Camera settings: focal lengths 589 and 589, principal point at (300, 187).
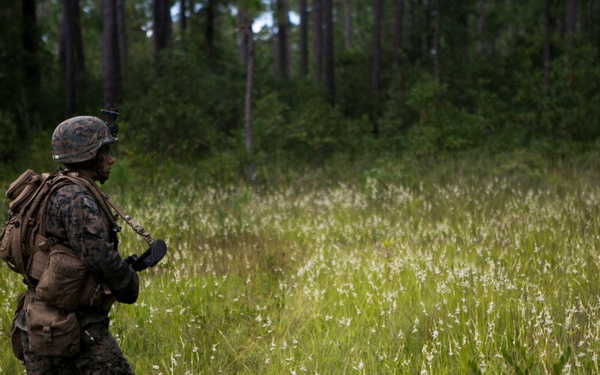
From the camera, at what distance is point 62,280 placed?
3010 mm

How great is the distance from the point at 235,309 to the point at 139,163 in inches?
335

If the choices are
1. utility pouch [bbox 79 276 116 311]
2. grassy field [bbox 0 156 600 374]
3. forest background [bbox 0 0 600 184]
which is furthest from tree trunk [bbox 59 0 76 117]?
utility pouch [bbox 79 276 116 311]

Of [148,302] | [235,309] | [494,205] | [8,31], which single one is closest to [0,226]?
[148,302]

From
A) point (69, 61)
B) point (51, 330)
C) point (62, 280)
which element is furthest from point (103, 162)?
point (69, 61)

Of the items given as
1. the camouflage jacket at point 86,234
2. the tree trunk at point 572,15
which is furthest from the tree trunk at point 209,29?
the camouflage jacket at point 86,234

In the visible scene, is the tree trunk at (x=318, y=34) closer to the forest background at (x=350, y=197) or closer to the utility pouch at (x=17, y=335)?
the forest background at (x=350, y=197)

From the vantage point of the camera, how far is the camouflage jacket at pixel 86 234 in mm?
3029

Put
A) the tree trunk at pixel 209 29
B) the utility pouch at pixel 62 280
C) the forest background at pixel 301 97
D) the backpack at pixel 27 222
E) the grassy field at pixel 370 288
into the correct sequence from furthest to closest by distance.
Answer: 1. the tree trunk at pixel 209 29
2. the forest background at pixel 301 97
3. the grassy field at pixel 370 288
4. the backpack at pixel 27 222
5. the utility pouch at pixel 62 280

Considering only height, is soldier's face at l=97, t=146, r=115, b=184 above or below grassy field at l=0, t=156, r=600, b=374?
above

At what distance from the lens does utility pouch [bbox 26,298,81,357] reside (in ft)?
9.89

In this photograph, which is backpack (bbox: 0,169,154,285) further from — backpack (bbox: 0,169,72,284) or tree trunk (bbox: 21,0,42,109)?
tree trunk (bbox: 21,0,42,109)

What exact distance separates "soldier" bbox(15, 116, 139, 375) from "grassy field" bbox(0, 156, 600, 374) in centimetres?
92

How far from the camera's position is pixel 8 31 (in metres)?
17.1

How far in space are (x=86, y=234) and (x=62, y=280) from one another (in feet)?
0.85
